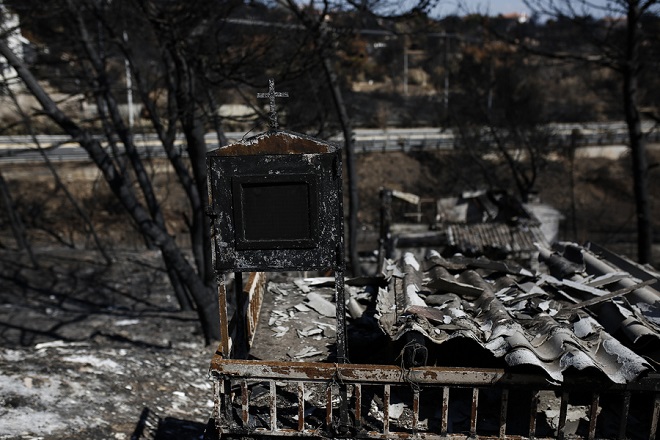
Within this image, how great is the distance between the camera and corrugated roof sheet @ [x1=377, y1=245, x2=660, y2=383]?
4426mm

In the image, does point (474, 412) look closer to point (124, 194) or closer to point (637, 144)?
point (124, 194)

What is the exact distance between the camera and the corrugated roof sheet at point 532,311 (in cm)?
443

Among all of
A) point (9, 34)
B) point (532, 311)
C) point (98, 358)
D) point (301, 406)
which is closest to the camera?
point (301, 406)

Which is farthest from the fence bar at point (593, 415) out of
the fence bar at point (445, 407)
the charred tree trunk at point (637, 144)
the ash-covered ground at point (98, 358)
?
the charred tree trunk at point (637, 144)

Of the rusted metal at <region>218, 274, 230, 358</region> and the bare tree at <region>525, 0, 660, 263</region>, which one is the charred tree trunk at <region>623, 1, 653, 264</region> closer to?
the bare tree at <region>525, 0, 660, 263</region>

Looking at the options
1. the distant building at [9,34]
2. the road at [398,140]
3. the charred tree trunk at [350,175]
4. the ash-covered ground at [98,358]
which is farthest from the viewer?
the road at [398,140]

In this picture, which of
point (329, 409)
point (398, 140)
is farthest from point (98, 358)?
point (398, 140)

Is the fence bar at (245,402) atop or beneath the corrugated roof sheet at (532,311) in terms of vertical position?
beneath

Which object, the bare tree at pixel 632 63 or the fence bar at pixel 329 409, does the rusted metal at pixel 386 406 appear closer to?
the fence bar at pixel 329 409

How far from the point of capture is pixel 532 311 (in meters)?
5.58

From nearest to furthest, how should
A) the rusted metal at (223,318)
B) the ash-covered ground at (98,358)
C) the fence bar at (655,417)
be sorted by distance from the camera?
the fence bar at (655,417) → the rusted metal at (223,318) → the ash-covered ground at (98,358)

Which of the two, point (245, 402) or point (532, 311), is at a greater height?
point (532, 311)

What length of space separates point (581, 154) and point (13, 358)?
123ft

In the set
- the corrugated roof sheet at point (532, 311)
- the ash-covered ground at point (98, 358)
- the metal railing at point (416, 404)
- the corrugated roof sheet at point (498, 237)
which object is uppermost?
the corrugated roof sheet at point (532, 311)
